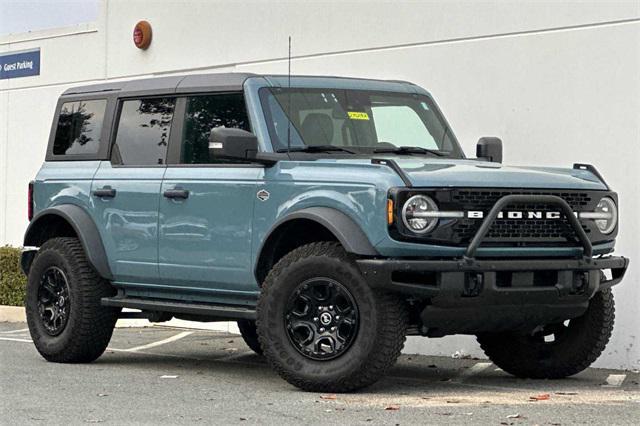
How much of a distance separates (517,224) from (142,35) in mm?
8487

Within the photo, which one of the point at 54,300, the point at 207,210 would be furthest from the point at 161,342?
the point at 207,210

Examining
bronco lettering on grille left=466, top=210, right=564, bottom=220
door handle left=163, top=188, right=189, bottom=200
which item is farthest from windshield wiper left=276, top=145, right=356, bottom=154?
bronco lettering on grille left=466, top=210, right=564, bottom=220

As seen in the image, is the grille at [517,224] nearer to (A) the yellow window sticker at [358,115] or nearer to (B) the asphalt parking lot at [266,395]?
(B) the asphalt parking lot at [266,395]

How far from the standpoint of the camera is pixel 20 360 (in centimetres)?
1158

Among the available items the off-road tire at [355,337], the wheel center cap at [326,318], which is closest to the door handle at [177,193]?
the off-road tire at [355,337]

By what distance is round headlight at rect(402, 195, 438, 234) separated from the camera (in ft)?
29.3

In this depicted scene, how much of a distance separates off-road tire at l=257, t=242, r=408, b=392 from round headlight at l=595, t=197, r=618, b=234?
160 cm

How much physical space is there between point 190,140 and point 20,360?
236 cm

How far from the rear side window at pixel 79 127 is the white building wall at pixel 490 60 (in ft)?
10.4

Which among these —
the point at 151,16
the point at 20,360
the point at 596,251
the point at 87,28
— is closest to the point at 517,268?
the point at 596,251

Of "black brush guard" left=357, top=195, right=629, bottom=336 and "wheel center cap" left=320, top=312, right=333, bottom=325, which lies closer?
"black brush guard" left=357, top=195, right=629, bottom=336

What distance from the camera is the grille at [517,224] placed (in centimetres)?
906

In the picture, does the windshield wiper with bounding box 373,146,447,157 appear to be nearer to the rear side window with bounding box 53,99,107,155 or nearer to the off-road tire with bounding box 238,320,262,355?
the off-road tire with bounding box 238,320,262,355

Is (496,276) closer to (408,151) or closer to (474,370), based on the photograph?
(408,151)
